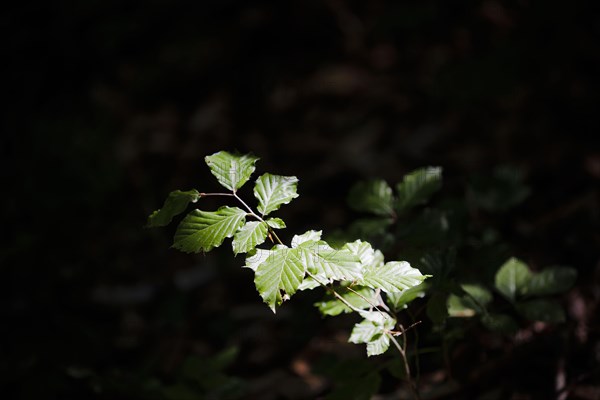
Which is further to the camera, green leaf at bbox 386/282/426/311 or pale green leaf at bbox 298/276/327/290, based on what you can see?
green leaf at bbox 386/282/426/311

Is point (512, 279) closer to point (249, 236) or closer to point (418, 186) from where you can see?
point (418, 186)

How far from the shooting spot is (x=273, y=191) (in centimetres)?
124

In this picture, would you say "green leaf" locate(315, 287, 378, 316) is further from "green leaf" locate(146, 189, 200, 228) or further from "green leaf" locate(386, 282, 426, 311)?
"green leaf" locate(146, 189, 200, 228)

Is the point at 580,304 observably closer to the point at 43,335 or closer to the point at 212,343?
the point at 212,343

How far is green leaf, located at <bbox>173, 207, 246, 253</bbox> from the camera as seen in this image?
3.83 ft

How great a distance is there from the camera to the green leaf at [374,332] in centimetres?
123

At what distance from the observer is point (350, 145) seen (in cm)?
349

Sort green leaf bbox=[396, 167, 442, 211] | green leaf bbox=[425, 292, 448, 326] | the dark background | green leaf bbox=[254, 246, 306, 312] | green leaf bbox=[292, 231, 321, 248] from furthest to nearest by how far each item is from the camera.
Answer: the dark background → green leaf bbox=[396, 167, 442, 211] → green leaf bbox=[425, 292, 448, 326] → green leaf bbox=[292, 231, 321, 248] → green leaf bbox=[254, 246, 306, 312]

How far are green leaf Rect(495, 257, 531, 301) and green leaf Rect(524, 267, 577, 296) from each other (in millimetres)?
20

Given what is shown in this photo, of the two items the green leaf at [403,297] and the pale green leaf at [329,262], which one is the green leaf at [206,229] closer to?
the pale green leaf at [329,262]

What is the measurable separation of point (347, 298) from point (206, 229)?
466 mm

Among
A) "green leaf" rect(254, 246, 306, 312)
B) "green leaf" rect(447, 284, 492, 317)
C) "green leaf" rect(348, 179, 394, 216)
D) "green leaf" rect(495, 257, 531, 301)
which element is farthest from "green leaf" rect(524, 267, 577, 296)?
"green leaf" rect(254, 246, 306, 312)

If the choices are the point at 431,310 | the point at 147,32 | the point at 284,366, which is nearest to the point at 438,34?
the point at 147,32

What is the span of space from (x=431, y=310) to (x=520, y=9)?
9.21 ft
